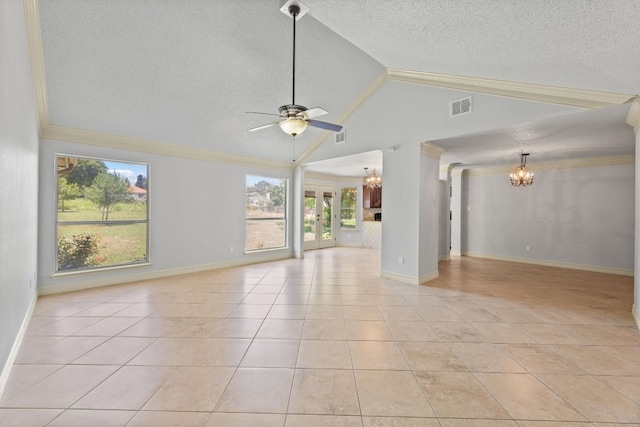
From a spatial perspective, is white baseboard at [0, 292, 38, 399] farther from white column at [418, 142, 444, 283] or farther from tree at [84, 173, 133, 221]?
white column at [418, 142, 444, 283]

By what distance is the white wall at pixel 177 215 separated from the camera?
168 inches

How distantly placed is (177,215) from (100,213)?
123 centimetres

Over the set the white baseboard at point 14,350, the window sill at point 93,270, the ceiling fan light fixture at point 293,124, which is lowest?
the white baseboard at point 14,350

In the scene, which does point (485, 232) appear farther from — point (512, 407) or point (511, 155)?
point (512, 407)

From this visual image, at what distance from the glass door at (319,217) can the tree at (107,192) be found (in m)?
5.38

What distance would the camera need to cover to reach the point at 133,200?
16.9 ft

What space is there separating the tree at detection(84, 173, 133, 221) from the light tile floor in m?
1.40

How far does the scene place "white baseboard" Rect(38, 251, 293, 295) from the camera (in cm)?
442

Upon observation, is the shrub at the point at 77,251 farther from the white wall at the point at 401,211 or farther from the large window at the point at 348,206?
the large window at the point at 348,206

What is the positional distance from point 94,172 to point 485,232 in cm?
937

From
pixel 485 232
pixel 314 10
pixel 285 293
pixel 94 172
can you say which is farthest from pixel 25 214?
pixel 485 232

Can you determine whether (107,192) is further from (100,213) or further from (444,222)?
(444,222)

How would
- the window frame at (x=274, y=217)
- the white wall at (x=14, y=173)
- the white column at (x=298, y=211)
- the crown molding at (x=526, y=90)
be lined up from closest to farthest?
1. the white wall at (x=14, y=173)
2. the crown molding at (x=526, y=90)
3. the window frame at (x=274, y=217)
4. the white column at (x=298, y=211)

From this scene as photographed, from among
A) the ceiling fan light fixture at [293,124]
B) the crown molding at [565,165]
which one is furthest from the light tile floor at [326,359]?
the crown molding at [565,165]
